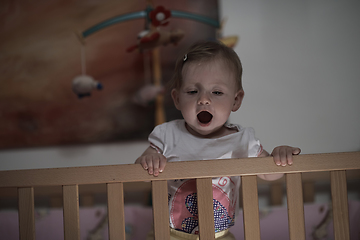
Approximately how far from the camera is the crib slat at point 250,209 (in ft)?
2.27

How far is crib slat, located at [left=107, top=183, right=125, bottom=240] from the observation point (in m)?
0.69

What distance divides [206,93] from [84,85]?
Answer: 90cm

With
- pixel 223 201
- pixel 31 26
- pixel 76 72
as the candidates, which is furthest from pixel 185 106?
pixel 31 26

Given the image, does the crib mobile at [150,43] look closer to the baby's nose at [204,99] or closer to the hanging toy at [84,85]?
the hanging toy at [84,85]

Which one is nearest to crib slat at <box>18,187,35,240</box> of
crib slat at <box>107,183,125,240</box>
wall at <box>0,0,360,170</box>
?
crib slat at <box>107,183,125,240</box>

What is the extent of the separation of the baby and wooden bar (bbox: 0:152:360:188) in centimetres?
11

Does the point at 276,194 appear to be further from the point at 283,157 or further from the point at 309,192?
the point at 283,157

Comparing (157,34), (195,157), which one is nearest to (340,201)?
(195,157)

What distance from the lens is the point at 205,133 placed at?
96 cm

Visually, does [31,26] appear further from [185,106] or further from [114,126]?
[185,106]

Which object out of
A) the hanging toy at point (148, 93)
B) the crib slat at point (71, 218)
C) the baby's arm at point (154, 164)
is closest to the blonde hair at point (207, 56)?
the baby's arm at point (154, 164)

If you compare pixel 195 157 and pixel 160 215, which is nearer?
pixel 160 215

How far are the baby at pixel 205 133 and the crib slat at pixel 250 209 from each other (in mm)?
172

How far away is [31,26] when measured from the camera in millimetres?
1728
